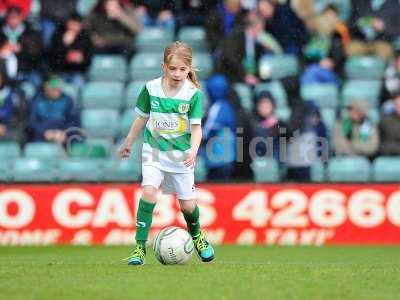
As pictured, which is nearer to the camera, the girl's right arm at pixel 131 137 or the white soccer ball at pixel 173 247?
the white soccer ball at pixel 173 247

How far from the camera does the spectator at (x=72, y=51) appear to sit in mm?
15500

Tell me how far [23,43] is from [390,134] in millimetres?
5609

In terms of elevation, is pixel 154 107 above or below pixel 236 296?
above

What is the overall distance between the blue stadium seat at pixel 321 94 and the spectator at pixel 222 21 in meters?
1.42

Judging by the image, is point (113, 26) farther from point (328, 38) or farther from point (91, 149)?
point (328, 38)

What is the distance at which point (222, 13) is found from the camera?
51.3 feet

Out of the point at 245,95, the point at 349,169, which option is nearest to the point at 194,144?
the point at 349,169

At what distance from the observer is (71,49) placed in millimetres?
15594

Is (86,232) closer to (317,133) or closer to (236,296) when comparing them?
(317,133)

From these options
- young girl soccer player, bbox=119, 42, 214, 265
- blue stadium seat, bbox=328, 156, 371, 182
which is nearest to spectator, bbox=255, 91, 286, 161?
blue stadium seat, bbox=328, 156, 371, 182

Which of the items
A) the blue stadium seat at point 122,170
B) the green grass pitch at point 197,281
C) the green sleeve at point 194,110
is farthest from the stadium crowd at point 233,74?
the green grass pitch at point 197,281

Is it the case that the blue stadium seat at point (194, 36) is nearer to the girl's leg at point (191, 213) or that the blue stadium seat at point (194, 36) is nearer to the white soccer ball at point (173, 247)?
the girl's leg at point (191, 213)

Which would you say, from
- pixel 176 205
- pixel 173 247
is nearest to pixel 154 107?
pixel 173 247

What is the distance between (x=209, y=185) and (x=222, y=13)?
2.96m
